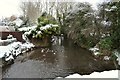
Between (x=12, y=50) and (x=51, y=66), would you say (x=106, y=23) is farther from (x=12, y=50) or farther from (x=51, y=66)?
(x=12, y=50)

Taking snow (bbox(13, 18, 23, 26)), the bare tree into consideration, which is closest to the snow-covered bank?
the bare tree

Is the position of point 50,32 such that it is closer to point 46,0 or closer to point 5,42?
point 5,42

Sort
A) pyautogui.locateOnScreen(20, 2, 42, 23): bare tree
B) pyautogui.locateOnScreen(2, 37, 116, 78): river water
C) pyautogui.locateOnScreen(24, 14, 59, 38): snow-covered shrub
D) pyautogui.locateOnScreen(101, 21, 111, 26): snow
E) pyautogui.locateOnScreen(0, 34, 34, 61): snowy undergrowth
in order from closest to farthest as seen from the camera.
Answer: pyautogui.locateOnScreen(2, 37, 116, 78): river water < pyautogui.locateOnScreen(0, 34, 34, 61): snowy undergrowth < pyautogui.locateOnScreen(101, 21, 111, 26): snow < pyautogui.locateOnScreen(24, 14, 59, 38): snow-covered shrub < pyautogui.locateOnScreen(20, 2, 42, 23): bare tree

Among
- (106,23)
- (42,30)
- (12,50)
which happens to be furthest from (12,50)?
(106,23)

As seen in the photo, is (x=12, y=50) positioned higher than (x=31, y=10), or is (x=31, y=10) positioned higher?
(x=31, y=10)

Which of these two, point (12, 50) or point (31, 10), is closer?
point (12, 50)

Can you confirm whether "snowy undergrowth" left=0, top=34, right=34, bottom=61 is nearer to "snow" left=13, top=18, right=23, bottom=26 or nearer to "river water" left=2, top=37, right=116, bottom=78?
"river water" left=2, top=37, right=116, bottom=78

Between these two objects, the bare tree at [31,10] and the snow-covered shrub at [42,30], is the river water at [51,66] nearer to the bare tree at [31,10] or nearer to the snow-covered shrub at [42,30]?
the snow-covered shrub at [42,30]

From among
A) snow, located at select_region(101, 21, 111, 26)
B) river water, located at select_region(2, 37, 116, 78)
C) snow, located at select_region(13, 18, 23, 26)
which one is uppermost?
snow, located at select_region(101, 21, 111, 26)

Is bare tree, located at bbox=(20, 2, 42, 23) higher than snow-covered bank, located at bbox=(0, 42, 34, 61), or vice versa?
bare tree, located at bbox=(20, 2, 42, 23)

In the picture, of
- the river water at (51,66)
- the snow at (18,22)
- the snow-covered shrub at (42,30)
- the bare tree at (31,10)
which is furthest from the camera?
the snow at (18,22)

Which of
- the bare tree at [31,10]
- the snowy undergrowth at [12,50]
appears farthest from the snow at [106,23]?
the bare tree at [31,10]

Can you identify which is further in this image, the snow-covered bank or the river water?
the snow-covered bank

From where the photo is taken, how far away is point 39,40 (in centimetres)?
612
